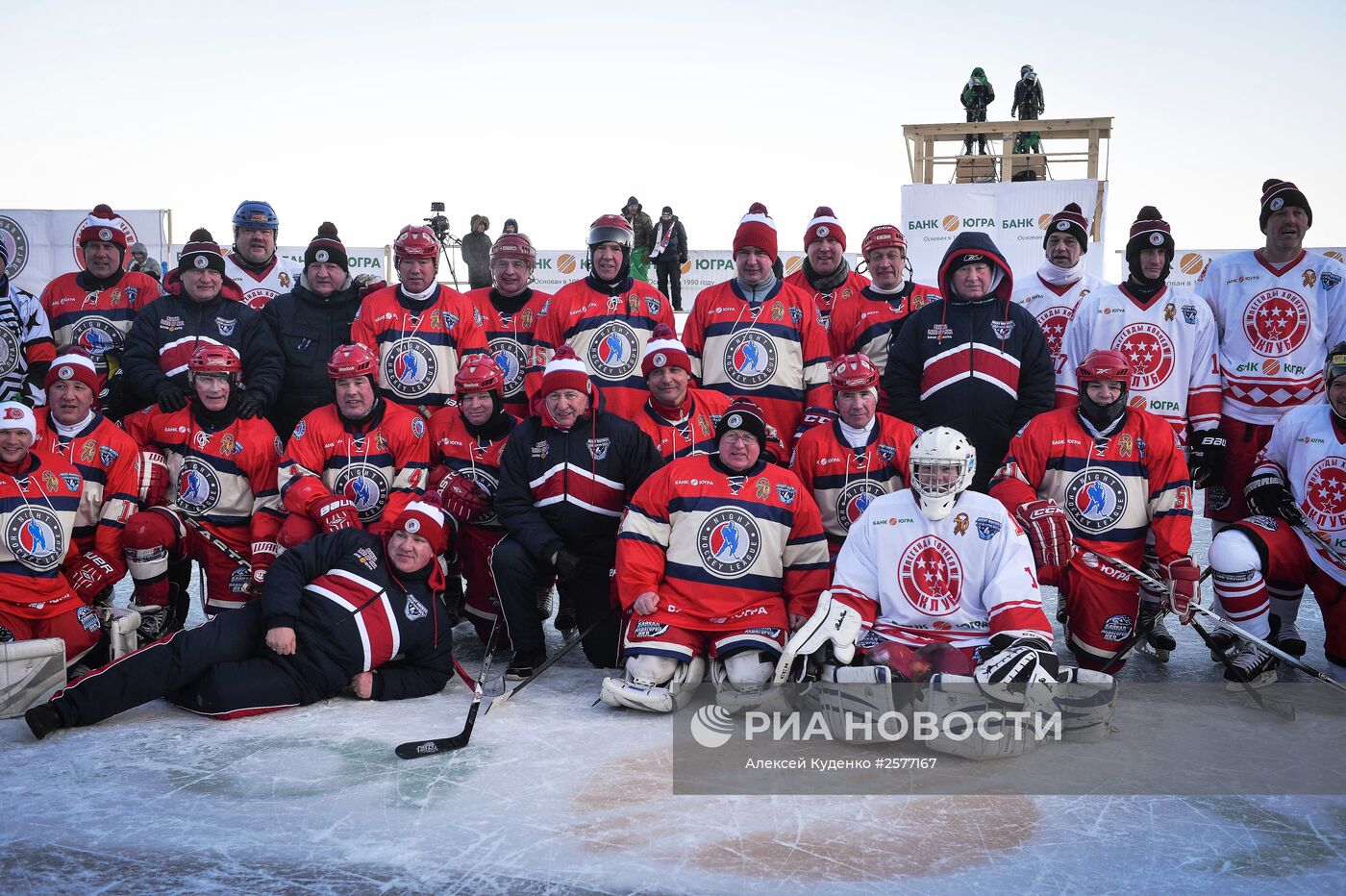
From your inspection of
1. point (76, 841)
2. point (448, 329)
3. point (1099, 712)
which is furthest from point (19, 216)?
point (1099, 712)

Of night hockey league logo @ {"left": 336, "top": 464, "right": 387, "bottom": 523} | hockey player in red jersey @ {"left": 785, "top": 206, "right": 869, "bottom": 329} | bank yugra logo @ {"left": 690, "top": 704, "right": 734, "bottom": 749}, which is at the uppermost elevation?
hockey player in red jersey @ {"left": 785, "top": 206, "right": 869, "bottom": 329}

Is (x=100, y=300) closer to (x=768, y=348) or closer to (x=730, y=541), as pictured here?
(x=768, y=348)

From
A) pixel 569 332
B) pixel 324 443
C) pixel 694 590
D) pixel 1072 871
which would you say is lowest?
pixel 1072 871

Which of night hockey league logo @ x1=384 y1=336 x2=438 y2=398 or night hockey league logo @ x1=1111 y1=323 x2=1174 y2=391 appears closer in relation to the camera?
night hockey league logo @ x1=1111 y1=323 x2=1174 y2=391

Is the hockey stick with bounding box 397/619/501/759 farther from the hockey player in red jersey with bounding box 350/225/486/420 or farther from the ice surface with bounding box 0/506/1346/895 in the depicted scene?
the hockey player in red jersey with bounding box 350/225/486/420

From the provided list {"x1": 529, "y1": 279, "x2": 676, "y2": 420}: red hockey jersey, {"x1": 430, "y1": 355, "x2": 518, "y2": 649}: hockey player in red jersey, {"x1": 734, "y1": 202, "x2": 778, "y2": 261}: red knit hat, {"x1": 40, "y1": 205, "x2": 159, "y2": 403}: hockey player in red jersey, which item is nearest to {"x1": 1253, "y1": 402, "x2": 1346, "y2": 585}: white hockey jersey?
{"x1": 734, "y1": 202, "x2": 778, "y2": 261}: red knit hat

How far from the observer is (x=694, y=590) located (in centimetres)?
440

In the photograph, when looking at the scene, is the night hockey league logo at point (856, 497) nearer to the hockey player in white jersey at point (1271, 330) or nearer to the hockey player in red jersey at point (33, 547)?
the hockey player in white jersey at point (1271, 330)

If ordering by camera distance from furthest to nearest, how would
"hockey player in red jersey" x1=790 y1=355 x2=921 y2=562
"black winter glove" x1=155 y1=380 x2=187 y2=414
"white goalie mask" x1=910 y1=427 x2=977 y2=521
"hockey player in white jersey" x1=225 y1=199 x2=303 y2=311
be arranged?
1. "hockey player in white jersey" x1=225 y1=199 x2=303 y2=311
2. "black winter glove" x1=155 y1=380 x2=187 y2=414
3. "hockey player in red jersey" x1=790 y1=355 x2=921 y2=562
4. "white goalie mask" x1=910 y1=427 x2=977 y2=521

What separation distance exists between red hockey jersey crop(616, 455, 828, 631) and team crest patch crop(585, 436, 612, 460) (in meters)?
0.54

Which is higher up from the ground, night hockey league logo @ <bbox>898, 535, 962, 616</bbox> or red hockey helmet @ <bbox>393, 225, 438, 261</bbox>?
red hockey helmet @ <bbox>393, 225, 438, 261</bbox>

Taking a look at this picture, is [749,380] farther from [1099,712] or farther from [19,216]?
[19,216]

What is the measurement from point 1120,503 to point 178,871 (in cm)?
372

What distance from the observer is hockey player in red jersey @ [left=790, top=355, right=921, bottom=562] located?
15.4 feet
